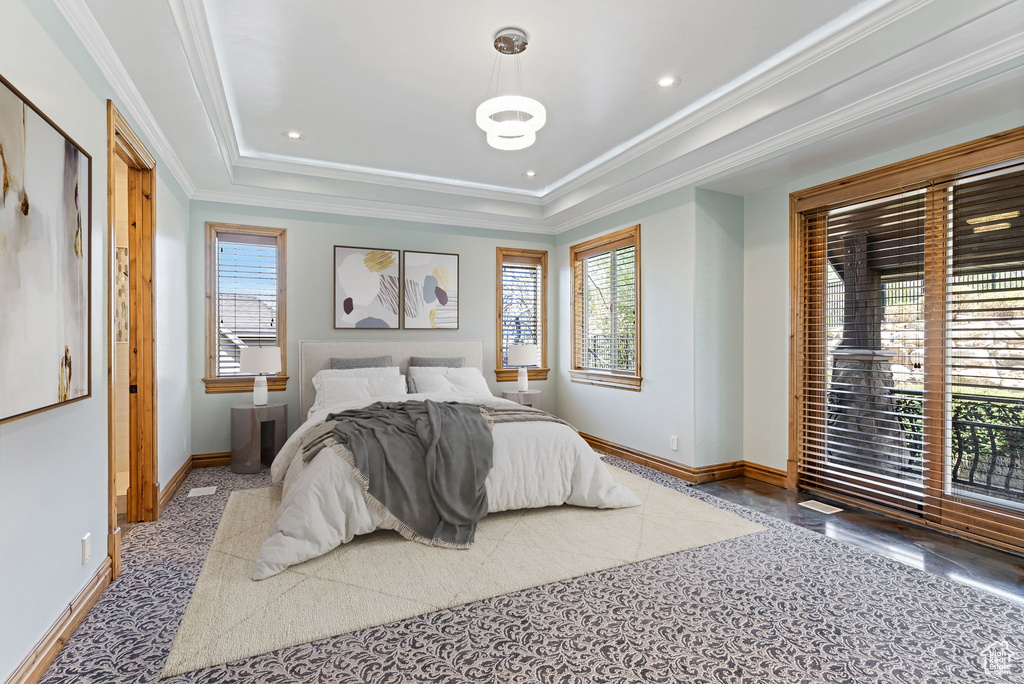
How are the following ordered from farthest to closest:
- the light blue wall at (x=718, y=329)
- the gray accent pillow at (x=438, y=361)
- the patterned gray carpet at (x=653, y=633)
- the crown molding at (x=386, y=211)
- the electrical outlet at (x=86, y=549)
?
1. the gray accent pillow at (x=438, y=361)
2. the crown molding at (x=386, y=211)
3. the light blue wall at (x=718, y=329)
4. the electrical outlet at (x=86, y=549)
5. the patterned gray carpet at (x=653, y=633)

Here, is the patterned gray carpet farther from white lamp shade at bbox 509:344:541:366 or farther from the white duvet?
white lamp shade at bbox 509:344:541:366

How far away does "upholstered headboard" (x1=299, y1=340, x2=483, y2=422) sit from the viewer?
5000 mm

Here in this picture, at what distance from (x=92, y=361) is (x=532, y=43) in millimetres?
2632

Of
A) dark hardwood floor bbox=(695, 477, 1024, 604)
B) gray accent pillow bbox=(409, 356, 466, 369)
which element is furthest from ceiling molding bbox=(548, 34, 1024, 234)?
gray accent pillow bbox=(409, 356, 466, 369)

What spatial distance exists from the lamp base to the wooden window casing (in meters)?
4.50

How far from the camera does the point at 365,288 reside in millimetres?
5297

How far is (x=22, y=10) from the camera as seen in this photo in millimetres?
1694

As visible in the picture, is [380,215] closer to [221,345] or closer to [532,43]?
[221,345]

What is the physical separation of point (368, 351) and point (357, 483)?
2.52 metres

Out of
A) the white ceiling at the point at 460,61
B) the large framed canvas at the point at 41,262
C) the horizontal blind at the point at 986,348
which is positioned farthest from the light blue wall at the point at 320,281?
the horizontal blind at the point at 986,348

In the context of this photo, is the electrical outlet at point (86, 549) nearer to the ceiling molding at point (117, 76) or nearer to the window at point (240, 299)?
the ceiling molding at point (117, 76)

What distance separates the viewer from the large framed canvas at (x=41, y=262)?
1.55m

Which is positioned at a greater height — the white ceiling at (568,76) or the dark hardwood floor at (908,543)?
the white ceiling at (568,76)

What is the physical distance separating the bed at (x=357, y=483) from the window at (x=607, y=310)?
1499mm
